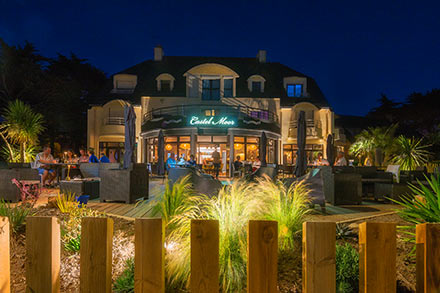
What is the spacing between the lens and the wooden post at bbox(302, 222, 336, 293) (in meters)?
1.13

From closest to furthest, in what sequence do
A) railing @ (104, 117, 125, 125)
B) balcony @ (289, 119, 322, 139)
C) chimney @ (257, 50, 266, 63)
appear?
railing @ (104, 117, 125, 125) → balcony @ (289, 119, 322, 139) → chimney @ (257, 50, 266, 63)

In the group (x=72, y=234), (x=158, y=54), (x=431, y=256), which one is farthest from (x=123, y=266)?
(x=158, y=54)

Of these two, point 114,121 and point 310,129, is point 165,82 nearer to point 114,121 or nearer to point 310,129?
point 114,121

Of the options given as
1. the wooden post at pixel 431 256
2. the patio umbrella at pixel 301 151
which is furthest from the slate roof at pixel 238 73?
the wooden post at pixel 431 256

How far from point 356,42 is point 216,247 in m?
96.2

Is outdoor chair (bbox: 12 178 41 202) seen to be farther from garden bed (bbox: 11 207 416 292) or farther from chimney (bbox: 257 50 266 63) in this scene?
chimney (bbox: 257 50 266 63)

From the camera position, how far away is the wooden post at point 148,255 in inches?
45.6

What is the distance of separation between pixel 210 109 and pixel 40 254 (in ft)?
61.8

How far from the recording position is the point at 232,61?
22922 mm

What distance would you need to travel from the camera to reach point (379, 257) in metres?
1.16

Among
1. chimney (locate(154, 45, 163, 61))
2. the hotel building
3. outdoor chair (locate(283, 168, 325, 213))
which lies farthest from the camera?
chimney (locate(154, 45, 163, 61))

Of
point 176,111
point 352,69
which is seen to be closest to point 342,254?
point 176,111

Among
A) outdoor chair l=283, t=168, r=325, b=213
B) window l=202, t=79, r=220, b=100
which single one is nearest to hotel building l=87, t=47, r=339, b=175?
window l=202, t=79, r=220, b=100

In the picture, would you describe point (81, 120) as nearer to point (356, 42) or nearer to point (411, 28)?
point (411, 28)
